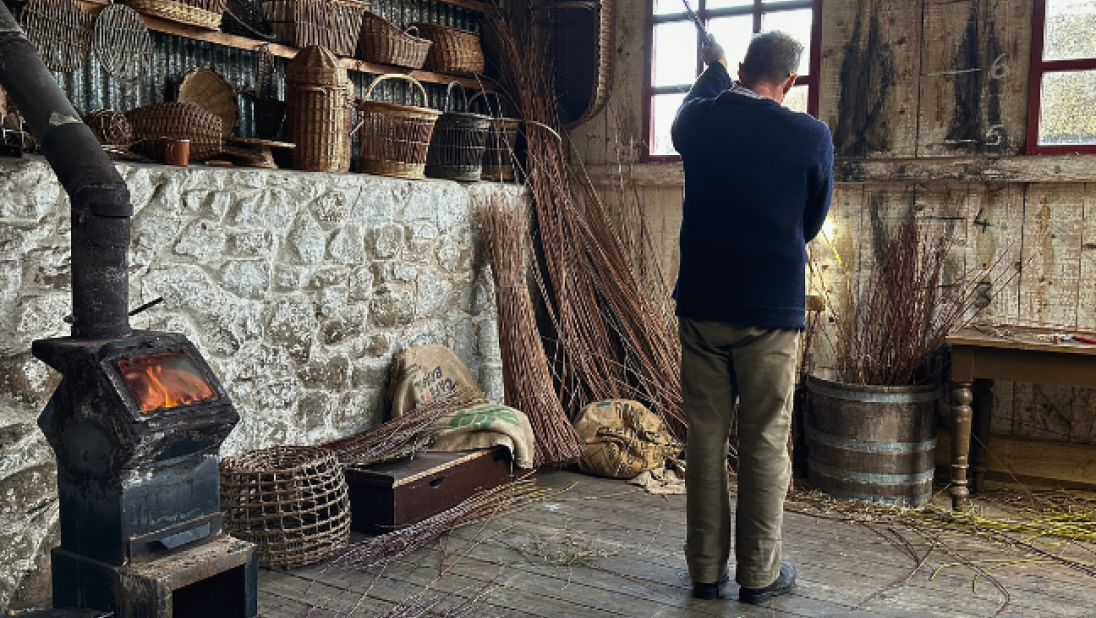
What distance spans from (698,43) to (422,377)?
219 cm

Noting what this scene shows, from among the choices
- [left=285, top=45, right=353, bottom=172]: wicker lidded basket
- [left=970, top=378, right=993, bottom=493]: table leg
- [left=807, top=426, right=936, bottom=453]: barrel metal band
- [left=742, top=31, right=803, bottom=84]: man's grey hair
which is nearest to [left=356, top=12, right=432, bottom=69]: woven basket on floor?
[left=285, top=45, right=353, bottom=172]: wicker lidded basket

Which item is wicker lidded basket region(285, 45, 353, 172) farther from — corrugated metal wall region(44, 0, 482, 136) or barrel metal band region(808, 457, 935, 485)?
barrel metal band region(808, 457, 935, 485)

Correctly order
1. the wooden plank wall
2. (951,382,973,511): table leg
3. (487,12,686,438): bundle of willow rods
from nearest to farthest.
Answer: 1. (951,382,973,511): table leg
2. the wooden plank wall
3. (487,12,686,438): bundle of willow rods

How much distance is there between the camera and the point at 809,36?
4941 mm

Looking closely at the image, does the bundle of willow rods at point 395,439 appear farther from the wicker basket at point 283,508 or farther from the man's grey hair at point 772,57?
the man's grey hair at point 772,57

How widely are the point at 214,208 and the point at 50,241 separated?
0.66m

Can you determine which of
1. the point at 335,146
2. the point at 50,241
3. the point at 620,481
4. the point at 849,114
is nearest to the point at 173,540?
the point at 50,241

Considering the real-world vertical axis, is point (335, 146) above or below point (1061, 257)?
above

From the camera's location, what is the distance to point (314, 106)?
423 centimetres

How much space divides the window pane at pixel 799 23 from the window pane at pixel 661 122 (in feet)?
1.97

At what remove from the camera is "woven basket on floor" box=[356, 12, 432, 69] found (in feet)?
15.5

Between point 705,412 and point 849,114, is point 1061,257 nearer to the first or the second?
point 849,114

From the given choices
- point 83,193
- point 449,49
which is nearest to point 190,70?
point 449,49

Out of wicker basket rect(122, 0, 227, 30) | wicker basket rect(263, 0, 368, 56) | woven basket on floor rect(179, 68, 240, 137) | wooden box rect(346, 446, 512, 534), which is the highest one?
wicker basket rect(263, 0, 368, 56)
